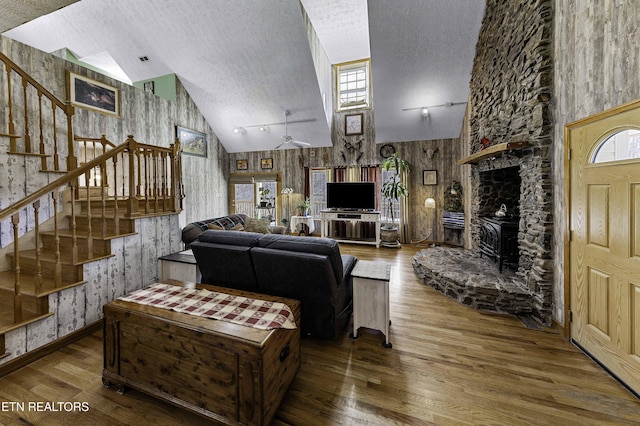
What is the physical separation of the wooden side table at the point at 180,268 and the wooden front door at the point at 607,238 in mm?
3730

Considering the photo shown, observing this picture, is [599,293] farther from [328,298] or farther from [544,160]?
[328,298]

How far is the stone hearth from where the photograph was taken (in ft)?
9.37

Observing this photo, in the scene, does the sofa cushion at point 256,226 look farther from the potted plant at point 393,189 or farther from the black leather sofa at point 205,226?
the potted plant at point 393,189

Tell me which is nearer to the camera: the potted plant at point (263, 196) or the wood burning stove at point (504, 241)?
the wood burning stove at point (504, 241)

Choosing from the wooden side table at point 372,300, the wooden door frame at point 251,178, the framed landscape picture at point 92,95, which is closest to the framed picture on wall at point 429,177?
the wooden door frame at point 251,178

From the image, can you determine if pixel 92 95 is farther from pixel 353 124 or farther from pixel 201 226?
pixel 353 124

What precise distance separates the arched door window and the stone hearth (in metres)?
1.53

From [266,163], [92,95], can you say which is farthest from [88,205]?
[266,163]

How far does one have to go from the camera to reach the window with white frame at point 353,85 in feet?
22.7

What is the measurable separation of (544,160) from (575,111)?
52 cm

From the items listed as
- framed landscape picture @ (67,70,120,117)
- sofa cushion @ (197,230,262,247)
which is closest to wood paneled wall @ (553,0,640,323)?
sofa cushion @ (197,230,262,247)

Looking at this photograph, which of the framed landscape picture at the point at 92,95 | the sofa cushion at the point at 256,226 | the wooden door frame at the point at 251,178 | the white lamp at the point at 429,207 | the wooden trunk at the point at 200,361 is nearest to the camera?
the wooden trunk at the point at 200,361

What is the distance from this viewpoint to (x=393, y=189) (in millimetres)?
6258

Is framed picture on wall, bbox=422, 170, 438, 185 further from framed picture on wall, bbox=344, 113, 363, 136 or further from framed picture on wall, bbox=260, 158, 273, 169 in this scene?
framed picture on wall, bbox=260, 158, 273, 169
